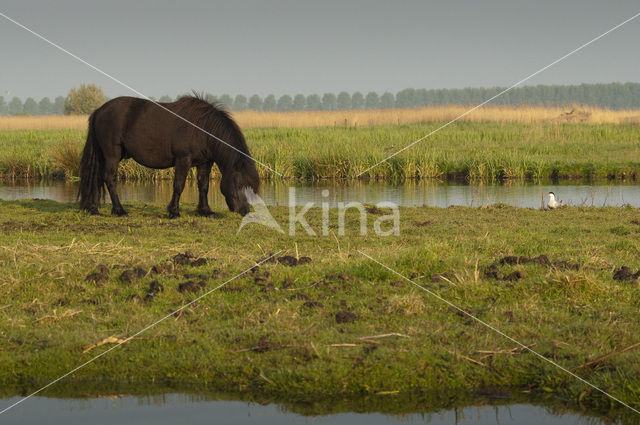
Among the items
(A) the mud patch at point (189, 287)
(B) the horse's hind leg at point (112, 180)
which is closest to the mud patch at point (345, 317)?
(A) the mud patch at point (189, 287)

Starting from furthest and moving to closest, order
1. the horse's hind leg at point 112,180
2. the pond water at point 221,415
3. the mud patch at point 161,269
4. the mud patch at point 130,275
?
the horse's hind leg at point 112,180, the mud patch at point 161,269, the mud patch at point 130,275, the pond water at point 221,415

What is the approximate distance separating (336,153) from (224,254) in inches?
554

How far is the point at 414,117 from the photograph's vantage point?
41.8 m

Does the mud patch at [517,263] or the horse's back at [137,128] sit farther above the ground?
the horse's back at [137,128]

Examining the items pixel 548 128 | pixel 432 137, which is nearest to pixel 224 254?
pixel 432 137

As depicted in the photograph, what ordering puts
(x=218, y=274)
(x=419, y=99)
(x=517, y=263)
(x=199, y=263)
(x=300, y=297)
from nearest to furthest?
1. (x=300, y=297)
2. (x=218, y=274)
3. (x=517, y=263)
4. (x=199, y=263)
5. (x=419, y=99)

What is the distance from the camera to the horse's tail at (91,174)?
12.1m

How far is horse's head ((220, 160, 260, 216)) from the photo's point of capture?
11.8 metres

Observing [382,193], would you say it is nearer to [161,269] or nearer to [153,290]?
[161,269]

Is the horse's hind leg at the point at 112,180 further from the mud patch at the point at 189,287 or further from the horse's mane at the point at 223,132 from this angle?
the mud patch at the point at 189,287

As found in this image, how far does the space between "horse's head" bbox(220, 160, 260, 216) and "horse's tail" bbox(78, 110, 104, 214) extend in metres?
2.10

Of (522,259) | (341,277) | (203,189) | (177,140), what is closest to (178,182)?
(203,189)

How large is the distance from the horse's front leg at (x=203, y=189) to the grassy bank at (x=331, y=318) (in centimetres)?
299

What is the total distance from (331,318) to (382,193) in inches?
492
